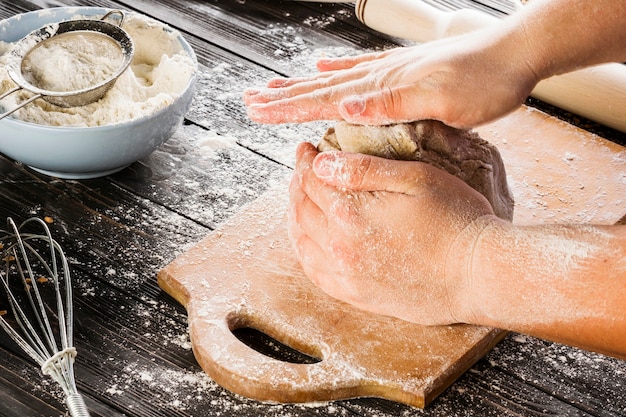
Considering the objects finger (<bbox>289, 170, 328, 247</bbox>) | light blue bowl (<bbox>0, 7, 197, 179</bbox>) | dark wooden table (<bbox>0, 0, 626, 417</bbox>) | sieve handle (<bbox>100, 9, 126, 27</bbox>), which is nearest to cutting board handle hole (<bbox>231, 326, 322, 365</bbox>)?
dark wooden table (<bbox>0, 0, 626, 417</bbox>)

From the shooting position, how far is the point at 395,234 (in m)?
1.17

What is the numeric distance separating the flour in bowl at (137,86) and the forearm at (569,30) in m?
0.58

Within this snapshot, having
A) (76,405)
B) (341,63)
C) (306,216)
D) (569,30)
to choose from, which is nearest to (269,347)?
(306,216)

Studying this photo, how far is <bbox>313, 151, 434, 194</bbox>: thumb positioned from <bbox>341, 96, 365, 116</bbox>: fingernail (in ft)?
0.20

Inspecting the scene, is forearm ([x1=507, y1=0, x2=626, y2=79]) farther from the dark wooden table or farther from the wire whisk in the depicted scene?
the wire whisk

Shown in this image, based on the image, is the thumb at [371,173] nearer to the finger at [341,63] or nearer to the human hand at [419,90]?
the human hand at [419,90]

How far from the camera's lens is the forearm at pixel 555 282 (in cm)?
105

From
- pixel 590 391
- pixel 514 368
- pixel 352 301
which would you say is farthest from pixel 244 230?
pixel 590 391

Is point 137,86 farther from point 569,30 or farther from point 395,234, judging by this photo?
point 569,30

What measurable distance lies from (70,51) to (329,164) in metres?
0.53

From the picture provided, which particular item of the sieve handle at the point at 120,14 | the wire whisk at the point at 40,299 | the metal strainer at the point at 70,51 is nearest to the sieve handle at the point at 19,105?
the metal strainer at the point at 70,51

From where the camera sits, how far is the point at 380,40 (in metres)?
1.94

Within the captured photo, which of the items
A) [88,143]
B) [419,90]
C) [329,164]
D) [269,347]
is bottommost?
[269,347]

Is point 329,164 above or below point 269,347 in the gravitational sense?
above
